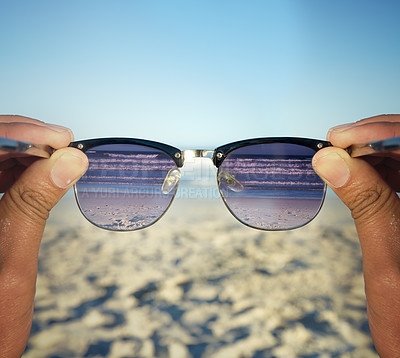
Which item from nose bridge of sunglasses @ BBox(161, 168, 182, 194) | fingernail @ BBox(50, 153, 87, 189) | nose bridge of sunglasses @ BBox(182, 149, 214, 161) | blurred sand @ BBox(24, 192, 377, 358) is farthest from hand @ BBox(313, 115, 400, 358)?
fingernail @ BBox(50, 153, 87, 189)

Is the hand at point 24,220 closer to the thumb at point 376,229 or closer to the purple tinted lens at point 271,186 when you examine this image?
the purple tinted lens at point 271,186

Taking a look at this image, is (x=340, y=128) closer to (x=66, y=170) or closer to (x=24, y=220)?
(x=66, y=170)

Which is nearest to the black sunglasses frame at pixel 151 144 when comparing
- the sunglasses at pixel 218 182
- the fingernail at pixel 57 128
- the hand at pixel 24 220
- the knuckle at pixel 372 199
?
the sunglasses at pixel 218 182

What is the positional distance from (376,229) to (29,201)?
3.65ft

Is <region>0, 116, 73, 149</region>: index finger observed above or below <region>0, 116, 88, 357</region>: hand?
above

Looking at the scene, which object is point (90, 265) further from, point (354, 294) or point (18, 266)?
point (354, 294)

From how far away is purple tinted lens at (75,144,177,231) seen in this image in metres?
1.31

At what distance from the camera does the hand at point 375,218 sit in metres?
0.86

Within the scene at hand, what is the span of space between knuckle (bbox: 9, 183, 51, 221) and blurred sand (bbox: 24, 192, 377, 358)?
59 cm

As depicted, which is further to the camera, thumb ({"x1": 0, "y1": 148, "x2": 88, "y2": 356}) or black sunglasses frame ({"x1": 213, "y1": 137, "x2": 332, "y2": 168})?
black sunglasses frame ({"x1": 213, "y1": 137, "x2": 332, "y2": 168})

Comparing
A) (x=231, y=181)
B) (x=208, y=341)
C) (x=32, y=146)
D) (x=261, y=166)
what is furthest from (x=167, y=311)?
(x=32, y=146)

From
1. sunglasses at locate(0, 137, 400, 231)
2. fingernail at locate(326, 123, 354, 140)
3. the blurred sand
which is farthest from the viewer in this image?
sunglasses at locate(0, 137, 400, 231)

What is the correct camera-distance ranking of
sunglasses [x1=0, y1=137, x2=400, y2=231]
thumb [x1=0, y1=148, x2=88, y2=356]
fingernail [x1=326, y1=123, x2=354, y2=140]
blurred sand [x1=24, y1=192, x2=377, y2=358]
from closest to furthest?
thumb [x1=0, y1=148, x2=88, y2=356] → fingernail [x1=326, y1=123, x2=354, y2=140] → blurred sand [x1=24, y1=192, x2=377, y2=358] → sunglasses [x1=0, y1=137, x2=400, y2=231]

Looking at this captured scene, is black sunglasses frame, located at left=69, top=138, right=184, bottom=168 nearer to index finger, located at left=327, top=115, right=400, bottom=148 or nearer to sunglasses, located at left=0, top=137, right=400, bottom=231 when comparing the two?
sunglasses, located at left=0, top=137, right=400, bottom=231
